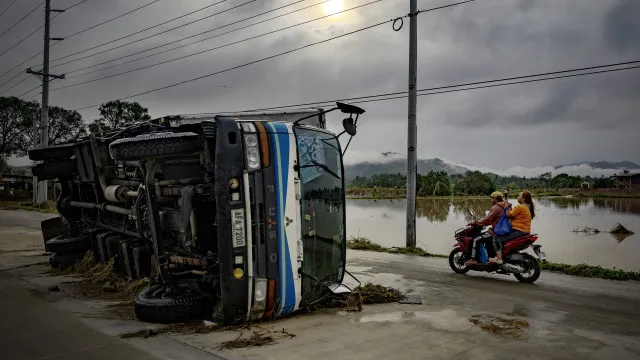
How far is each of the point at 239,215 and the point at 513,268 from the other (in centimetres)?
555

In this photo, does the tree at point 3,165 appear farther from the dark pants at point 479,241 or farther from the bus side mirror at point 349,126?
the bus side mirror at point 349,126

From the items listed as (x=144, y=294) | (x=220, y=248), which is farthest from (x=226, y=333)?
(x=144, y=294)

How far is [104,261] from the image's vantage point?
9172 mm

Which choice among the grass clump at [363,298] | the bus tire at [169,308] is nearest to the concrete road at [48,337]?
the bus tire at [169,308]

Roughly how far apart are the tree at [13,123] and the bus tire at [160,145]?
52807 millimetres

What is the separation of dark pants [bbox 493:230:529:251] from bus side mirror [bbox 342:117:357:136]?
13.8 ft

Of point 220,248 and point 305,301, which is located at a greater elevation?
point 220,248

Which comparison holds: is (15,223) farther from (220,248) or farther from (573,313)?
(573,313)

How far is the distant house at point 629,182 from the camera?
2092 inches

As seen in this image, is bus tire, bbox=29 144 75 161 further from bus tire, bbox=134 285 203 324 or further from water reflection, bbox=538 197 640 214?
water reflection, bbox=538 197 640 214

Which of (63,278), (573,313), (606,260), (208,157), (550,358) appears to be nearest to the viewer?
(550,358)

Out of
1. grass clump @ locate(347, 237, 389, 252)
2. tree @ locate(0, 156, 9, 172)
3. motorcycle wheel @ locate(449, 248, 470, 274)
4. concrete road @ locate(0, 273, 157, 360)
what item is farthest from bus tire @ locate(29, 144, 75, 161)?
tree @ locate(0, 156, 9, 172)

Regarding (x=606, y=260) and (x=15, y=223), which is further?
(x=15, y=223)

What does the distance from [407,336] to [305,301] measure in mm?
1379
